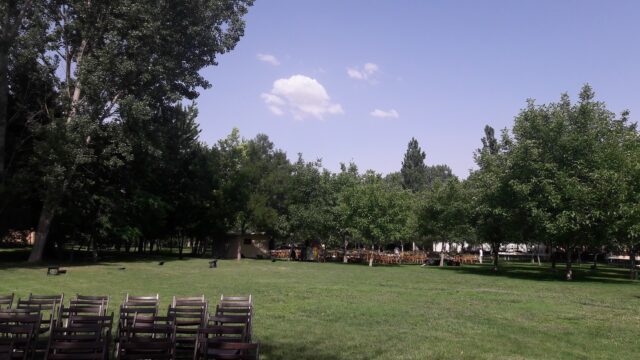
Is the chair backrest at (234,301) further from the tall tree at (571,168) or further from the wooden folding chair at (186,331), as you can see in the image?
the tall tree at (571,168)

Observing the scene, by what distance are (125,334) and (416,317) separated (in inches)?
317

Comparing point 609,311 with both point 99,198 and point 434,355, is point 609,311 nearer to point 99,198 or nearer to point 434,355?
point 434,355

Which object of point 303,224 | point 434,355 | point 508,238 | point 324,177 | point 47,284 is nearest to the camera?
point 434,355

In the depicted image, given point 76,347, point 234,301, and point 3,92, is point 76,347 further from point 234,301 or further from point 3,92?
point 3,92

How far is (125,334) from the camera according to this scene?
899 centimetres

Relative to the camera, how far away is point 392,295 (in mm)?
19891

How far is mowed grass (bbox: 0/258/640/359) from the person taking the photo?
10411 millimetres

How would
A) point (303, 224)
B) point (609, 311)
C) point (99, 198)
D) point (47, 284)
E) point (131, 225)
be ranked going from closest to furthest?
point (609, 311)
point (47, 284)
point (99, 198)
point (131, 225)
point (303, 224)

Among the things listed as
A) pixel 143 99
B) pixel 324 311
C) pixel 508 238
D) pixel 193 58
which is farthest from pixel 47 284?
pixel 508 238

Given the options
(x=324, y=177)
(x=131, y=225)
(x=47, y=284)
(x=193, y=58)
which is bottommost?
(x=47, y=284)

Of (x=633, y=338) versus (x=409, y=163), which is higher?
(x=409, y=163)

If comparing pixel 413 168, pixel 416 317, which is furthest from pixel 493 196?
pixel 413 168

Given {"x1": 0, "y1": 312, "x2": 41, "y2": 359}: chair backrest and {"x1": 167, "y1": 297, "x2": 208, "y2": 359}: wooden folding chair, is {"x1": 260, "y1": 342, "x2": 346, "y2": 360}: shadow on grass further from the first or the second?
{"x1": 0, "y1": 312, "x2": 41, "y2": 359}: chair backrest

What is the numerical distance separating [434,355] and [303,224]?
44.7 meters
